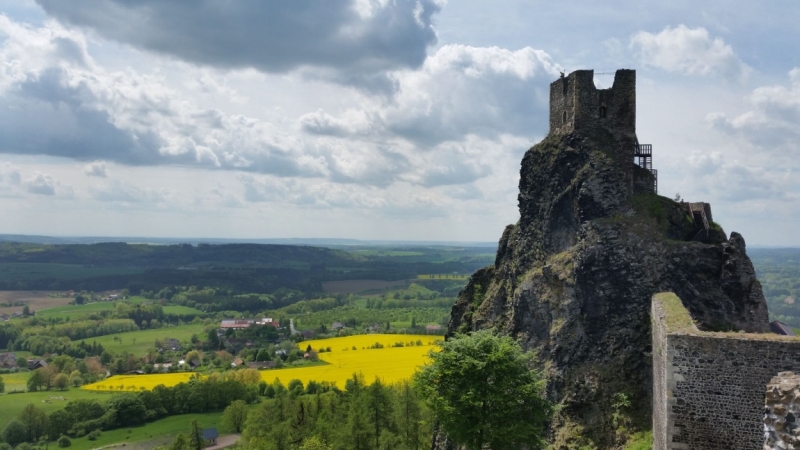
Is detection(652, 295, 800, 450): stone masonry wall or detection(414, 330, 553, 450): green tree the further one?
detection(414, 330, 553, 450): green tree

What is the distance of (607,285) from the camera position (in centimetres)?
2966

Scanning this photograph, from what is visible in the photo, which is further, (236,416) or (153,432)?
(153,432)

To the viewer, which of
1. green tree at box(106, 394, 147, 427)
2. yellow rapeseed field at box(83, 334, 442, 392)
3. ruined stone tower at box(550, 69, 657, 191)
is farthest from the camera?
yellow rapeseed field at box(83, 334, 442, 392)

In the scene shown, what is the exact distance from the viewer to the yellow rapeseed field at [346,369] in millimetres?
86188

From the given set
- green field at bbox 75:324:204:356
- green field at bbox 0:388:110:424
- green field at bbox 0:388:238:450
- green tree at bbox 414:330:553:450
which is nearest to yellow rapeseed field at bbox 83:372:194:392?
green field at bbox 0:388:110:424

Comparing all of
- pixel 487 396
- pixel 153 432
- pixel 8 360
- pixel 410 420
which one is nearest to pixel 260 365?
pixel 153 432

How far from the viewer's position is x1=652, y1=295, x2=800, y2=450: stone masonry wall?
13734 mm

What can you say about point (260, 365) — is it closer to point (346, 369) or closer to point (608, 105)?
point (346, 369)

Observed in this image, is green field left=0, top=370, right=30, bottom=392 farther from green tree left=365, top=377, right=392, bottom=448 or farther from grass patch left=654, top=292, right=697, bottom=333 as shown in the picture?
grass patch left=654, top=292, right=697, bottom=333

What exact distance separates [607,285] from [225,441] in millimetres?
54412

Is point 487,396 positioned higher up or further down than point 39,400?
higher up

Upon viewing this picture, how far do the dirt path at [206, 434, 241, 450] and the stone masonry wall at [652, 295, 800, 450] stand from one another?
57.4m

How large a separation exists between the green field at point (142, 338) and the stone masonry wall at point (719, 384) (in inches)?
5367

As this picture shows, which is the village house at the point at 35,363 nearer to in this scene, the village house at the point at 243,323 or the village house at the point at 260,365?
the village house at the point at 243,323
